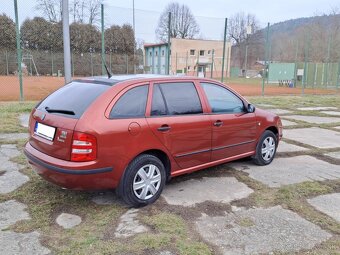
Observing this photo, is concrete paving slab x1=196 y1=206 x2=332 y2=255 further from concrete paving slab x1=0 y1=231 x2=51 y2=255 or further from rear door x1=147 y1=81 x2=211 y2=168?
concrete paving slab x1=0 y1=231 x2=51 y2=255

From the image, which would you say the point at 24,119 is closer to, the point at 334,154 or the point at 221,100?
the point at 221,100

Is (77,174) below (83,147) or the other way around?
below

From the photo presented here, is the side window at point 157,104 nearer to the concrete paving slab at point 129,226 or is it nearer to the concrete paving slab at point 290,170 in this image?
the concrete paving slab at point 129,226

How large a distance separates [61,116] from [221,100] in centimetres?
218

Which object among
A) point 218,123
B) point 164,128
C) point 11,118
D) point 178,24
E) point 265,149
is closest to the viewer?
point 164,128

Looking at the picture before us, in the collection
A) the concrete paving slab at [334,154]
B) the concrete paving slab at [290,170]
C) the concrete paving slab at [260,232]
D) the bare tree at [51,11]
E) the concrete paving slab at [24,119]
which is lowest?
the concrete paving slab at [260,232]

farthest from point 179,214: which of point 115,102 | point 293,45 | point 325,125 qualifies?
point 293,45

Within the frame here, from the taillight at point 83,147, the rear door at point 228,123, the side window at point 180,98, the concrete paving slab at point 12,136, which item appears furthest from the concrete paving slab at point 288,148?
the concrete paving slab at point 12,136

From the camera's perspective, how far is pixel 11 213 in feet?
11.1

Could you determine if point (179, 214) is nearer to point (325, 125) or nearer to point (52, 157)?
point (52, 157)

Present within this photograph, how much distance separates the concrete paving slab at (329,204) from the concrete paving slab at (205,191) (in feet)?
2.52

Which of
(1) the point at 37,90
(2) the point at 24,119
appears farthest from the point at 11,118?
(1) the point at 37,90

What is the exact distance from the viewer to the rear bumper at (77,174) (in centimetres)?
316

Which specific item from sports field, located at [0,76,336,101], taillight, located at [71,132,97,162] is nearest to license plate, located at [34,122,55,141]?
taillight, located at [71,132,97,162]
